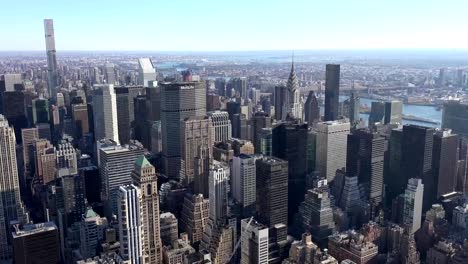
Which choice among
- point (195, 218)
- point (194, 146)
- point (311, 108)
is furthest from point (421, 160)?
point (311, 108)

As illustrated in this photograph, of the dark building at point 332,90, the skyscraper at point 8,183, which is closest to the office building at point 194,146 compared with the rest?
the skyscraper at point 8,183

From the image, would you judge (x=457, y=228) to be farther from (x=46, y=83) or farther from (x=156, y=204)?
(x=46, y=83)

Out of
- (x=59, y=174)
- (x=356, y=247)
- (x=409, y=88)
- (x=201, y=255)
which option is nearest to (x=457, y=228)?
(x=356, y=247)

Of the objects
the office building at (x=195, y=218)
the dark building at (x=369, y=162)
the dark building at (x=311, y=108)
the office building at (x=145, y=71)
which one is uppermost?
the office building at (x=145, y=71)

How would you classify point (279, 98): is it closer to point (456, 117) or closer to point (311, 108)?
point (311, 108)

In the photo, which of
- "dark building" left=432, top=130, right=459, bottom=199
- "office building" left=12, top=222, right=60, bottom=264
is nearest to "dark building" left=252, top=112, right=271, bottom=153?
"dark building" left=432, top=130, right=459, bottom=199

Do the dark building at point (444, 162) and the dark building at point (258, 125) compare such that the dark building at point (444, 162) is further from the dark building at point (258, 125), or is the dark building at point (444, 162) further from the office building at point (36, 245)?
the office building at point (36, 245)

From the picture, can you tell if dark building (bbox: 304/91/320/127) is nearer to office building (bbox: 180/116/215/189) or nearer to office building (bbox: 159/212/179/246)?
office building (bbox: 180/116/215/189)

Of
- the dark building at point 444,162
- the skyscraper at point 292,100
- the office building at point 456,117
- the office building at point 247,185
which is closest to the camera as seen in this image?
the office building at point 247,185
